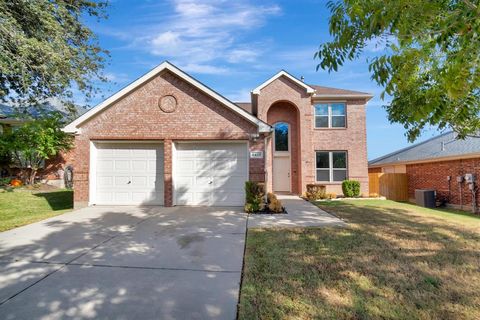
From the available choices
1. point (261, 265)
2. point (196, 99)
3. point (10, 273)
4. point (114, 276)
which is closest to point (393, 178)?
point (196, 99)

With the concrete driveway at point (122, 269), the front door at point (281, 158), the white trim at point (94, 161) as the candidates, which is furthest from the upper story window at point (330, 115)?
the concrete driveway at point (122, 269)

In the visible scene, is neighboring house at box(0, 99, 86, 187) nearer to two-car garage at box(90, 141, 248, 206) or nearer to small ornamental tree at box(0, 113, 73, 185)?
small ornamental tree at box(0, 113, 73, 185)

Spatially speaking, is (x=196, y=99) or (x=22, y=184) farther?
(x=22, y=184)

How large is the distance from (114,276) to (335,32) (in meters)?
4.90

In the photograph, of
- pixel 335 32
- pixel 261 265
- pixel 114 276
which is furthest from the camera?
pixel 261 265

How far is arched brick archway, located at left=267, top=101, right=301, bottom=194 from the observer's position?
17.0 meters

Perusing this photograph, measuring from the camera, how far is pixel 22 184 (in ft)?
55.5

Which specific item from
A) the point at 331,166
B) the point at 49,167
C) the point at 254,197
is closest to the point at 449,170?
the point at 331,166

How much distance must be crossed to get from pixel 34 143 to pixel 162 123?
11.1 m

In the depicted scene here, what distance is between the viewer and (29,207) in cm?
1091

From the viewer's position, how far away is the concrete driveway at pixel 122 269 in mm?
3258

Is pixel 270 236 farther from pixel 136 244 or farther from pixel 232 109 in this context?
pixel 232 109

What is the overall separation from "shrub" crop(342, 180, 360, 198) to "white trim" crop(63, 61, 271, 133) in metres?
7.71

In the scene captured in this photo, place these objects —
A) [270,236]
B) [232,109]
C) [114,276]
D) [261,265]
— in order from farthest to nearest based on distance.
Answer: [232,109] < [270,236] < [261,265] < [114,276]
